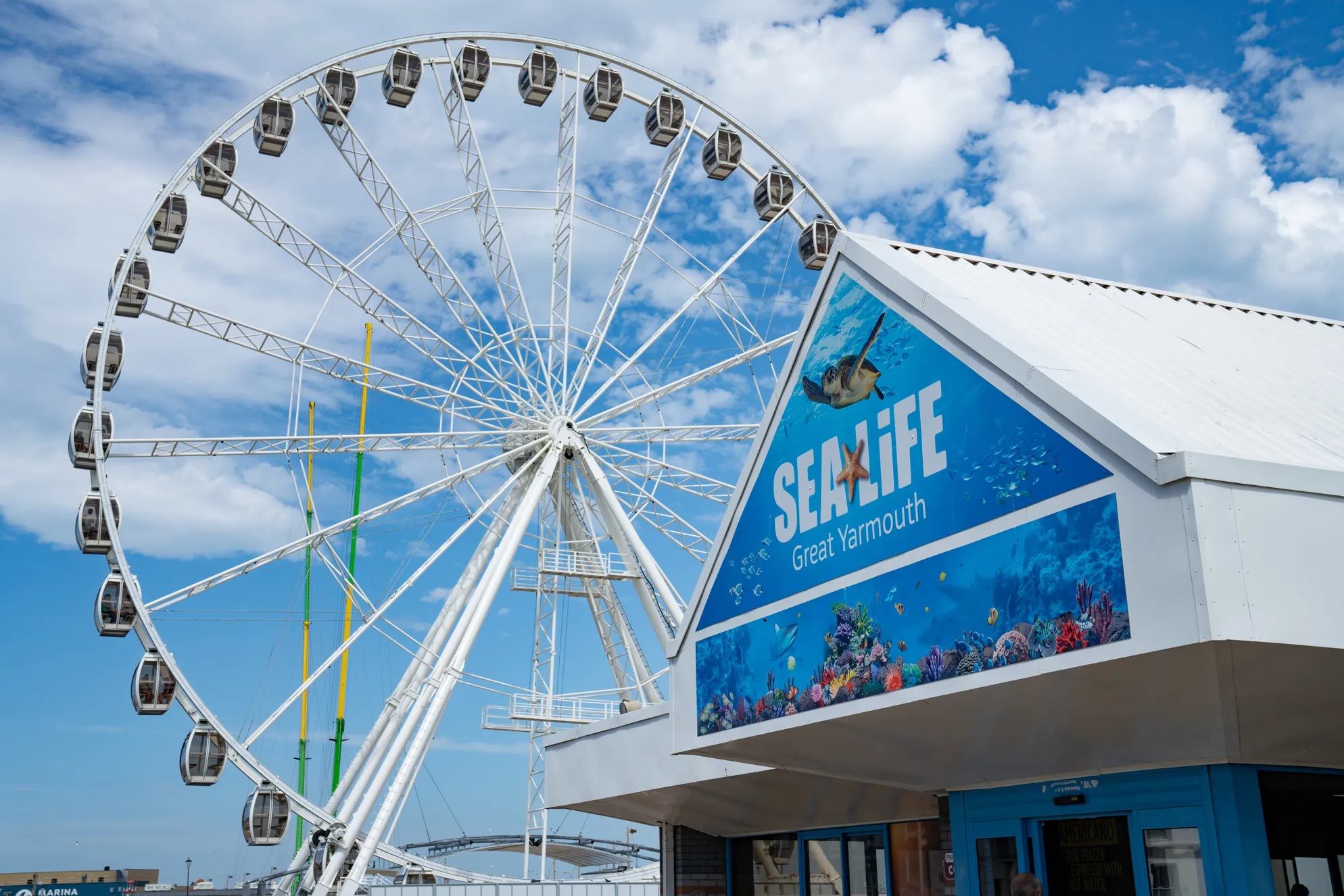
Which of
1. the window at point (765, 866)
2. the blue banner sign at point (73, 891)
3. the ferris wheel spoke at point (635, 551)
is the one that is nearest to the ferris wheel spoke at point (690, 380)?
the ferris wheel spoke at point (635, 551)

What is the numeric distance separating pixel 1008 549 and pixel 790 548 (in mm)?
3175

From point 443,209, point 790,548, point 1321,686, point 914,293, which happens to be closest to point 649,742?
point 790,548

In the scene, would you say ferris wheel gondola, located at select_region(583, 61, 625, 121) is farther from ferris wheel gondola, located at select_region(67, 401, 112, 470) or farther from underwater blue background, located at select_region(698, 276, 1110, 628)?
underwater blue background, located at select_region(698, 276, 1110, 628)

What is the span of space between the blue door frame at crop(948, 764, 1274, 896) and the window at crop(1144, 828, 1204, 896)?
52 millimetres

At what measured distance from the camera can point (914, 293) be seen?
33.5 ft

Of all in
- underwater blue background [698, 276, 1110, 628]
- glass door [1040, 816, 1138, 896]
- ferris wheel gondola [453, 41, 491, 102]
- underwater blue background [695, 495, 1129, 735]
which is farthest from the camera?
ferris wheel gondola [453, 41, 491, 102]

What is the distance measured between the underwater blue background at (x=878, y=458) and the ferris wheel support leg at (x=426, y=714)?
1050 centimetres

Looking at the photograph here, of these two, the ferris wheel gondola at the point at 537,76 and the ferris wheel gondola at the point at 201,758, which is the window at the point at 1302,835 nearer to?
the ferris wheel gondola at the point at 201,758

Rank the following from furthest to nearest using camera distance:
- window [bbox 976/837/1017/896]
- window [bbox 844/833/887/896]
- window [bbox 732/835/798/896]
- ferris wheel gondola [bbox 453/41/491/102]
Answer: ferris wheel gondola [bbox 453/41/491/102] < window [bbox 732/835/798/896] < window [bbox 844/833/887/896] < window [bbox 976/837/1017/896]

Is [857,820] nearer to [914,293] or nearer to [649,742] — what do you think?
[649,742]

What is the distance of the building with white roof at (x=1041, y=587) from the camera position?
7441mm

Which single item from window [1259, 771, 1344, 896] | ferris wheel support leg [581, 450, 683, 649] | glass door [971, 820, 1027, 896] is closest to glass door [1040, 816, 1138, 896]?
glass door [971, 820, 1027, 896]

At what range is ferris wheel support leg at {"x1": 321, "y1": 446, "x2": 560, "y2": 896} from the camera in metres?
21.2

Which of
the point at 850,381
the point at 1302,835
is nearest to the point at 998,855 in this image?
the point at 1302,835
